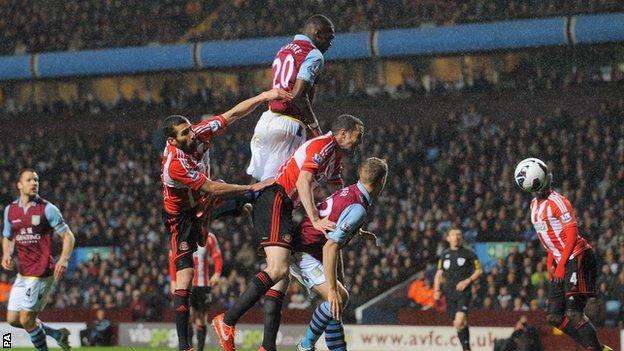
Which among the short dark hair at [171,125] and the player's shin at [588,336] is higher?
the short dark hair at [171,125]

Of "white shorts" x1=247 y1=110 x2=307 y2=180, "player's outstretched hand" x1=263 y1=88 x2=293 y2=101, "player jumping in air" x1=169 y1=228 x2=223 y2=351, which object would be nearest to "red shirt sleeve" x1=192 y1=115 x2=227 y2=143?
"player's outstretched hand" x1=263 y1=88 x2=293 y2=101

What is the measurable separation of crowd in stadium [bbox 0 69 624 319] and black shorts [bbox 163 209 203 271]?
9707mm

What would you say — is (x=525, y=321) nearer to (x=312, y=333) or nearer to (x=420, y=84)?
(x=312, y=333)

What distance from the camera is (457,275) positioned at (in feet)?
57.3

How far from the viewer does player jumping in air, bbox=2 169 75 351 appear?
13930mm

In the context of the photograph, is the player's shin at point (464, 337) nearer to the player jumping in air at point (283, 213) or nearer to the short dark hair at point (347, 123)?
the player jumping in air at point (283, 213)

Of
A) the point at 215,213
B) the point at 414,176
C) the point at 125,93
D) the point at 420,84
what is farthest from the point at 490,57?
the point at 215,213

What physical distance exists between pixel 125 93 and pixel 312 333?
2924 cm

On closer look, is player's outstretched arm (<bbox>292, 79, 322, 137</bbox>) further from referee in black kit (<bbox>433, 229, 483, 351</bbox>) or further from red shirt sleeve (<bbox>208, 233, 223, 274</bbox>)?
referee in black kit (<bbox>433, 229, 483, 351</bbox>)

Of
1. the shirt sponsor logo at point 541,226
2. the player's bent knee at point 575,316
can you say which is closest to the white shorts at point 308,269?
the shirt sponsor logo at point 541,226

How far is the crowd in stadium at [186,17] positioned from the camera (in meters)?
32.6

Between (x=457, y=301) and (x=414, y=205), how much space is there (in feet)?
30.7

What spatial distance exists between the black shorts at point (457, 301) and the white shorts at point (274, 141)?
6404 mm

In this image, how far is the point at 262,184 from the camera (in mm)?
10664
